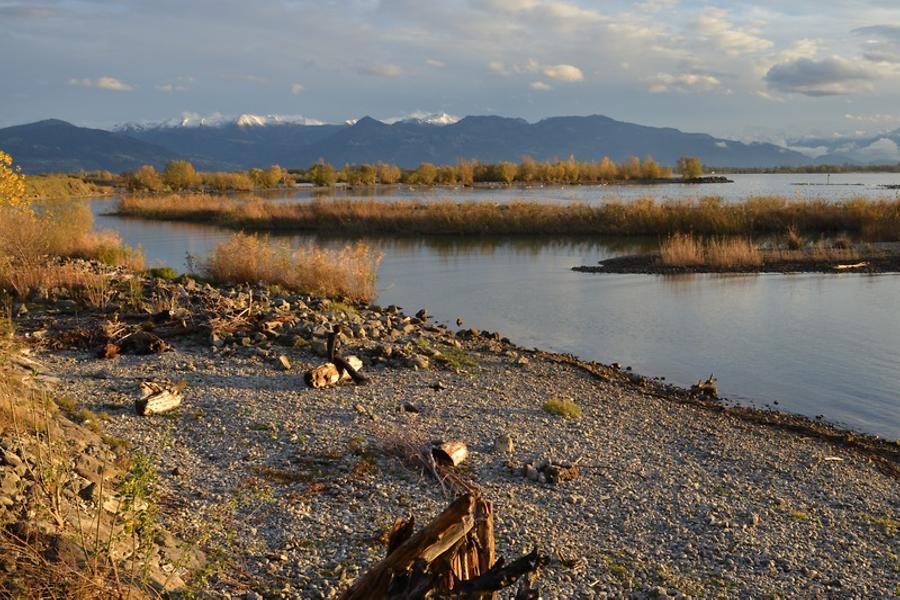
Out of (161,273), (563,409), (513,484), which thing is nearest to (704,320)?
(563,409)

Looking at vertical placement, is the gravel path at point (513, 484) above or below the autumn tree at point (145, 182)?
below

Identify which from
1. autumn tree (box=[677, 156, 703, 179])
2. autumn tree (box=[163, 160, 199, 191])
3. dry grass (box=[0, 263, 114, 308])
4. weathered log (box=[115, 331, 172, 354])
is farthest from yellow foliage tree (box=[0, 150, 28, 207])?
autumn tree (box=[677, 156, 703, 179])

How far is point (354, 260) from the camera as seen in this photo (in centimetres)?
2222

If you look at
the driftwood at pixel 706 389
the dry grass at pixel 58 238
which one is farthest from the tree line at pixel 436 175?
the driftwood at pixel 706 389

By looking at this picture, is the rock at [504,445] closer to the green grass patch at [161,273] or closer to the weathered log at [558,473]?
the weathered log at [558,473]

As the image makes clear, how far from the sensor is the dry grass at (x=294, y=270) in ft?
69.8

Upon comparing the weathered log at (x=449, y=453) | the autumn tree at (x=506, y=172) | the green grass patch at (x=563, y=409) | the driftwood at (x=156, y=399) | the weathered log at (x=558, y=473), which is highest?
the autumn tree at (x=506, y=172)

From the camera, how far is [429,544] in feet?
12.9

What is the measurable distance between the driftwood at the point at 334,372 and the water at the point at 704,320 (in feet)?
20.2

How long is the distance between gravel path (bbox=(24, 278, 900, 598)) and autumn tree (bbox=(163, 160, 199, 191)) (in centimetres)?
10307

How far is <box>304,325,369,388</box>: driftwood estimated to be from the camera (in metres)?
11.2

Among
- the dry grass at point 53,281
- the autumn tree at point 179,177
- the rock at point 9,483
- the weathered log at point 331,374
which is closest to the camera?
the rock at point 9,483

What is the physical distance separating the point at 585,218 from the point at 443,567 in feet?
133

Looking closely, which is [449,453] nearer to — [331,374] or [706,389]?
[331,374]
